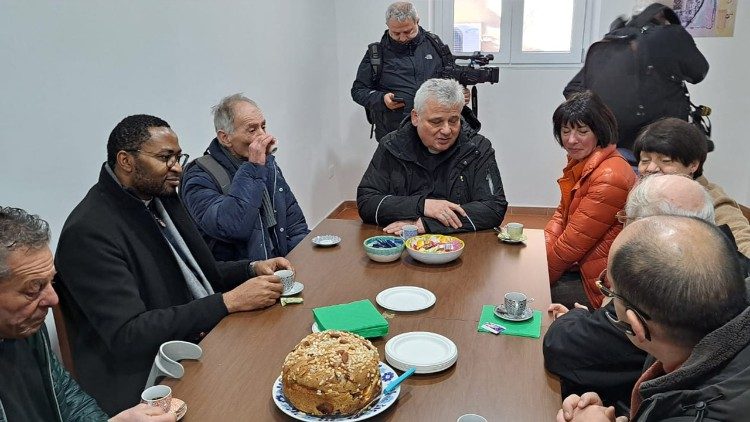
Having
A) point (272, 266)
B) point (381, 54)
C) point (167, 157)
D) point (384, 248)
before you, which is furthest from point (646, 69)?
point (167, 157)

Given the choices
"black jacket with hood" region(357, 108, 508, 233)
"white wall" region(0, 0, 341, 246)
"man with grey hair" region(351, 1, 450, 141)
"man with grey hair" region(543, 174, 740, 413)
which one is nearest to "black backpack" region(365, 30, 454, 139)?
"man with grey hair" region(351, 1, 450, 141)

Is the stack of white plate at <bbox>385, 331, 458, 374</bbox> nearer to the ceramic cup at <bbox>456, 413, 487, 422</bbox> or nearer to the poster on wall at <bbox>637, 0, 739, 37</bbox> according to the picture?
the ceramic cup at <bbox>456, 413, 487, 422</bbox>

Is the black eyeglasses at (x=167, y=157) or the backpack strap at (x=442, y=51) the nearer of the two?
the black eyeglasses at (x=167, y=157)

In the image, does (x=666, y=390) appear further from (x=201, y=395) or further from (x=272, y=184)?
(x=272, y=184)

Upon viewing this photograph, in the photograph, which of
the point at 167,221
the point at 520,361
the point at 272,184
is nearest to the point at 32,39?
the point at 167,221

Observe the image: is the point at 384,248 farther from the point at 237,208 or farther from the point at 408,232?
the point at 237,208

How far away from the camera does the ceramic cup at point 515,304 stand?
1.57 m

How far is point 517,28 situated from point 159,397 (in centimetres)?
443

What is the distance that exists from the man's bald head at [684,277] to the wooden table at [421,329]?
1.14 feet

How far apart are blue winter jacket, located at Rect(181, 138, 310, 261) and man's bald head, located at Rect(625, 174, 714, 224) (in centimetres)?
141

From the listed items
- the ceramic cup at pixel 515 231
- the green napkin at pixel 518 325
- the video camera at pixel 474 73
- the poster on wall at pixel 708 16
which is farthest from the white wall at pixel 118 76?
the poster on wall at pixel 708 16

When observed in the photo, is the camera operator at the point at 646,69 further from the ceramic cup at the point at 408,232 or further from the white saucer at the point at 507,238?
the ceramic cup at the point at 408,232

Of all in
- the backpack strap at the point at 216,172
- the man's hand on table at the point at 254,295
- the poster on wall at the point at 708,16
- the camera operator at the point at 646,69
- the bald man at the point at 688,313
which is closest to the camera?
the bald man at the point at 688,313

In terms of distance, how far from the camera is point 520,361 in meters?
1.38
